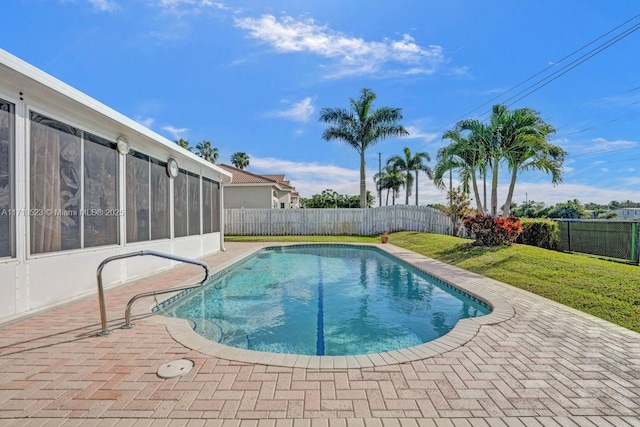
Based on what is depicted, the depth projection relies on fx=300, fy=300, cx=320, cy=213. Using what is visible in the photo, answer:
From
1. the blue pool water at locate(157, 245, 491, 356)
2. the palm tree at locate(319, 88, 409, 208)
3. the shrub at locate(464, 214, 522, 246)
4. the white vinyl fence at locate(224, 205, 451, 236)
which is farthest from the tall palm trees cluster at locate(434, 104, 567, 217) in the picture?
the palm tree at locate(319, 88, 409, 208)

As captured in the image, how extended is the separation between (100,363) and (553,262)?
352 inches

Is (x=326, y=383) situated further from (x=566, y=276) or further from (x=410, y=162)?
(x=410, y=162)

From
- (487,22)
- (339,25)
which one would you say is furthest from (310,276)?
(487,22)

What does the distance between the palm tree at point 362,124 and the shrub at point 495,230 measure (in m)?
11.2

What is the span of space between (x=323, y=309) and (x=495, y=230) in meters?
7.38

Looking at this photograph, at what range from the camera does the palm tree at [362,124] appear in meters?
21.2

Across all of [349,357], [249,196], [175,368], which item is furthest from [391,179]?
[175,368]

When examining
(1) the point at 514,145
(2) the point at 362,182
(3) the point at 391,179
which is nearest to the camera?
(1) the point at 514,145

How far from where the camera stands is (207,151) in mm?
39250

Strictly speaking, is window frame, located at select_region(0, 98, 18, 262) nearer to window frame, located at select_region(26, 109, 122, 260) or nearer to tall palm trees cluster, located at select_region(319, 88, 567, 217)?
window frame, located at select_region(26, 109, 122, 260)

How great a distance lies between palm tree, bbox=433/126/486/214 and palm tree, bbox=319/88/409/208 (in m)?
8.30

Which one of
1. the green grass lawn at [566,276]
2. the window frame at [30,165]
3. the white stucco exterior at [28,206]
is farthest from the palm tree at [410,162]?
the window frame at [30,165]

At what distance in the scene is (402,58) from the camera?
13156 mm

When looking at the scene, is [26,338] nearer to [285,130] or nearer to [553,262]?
[553,262]
